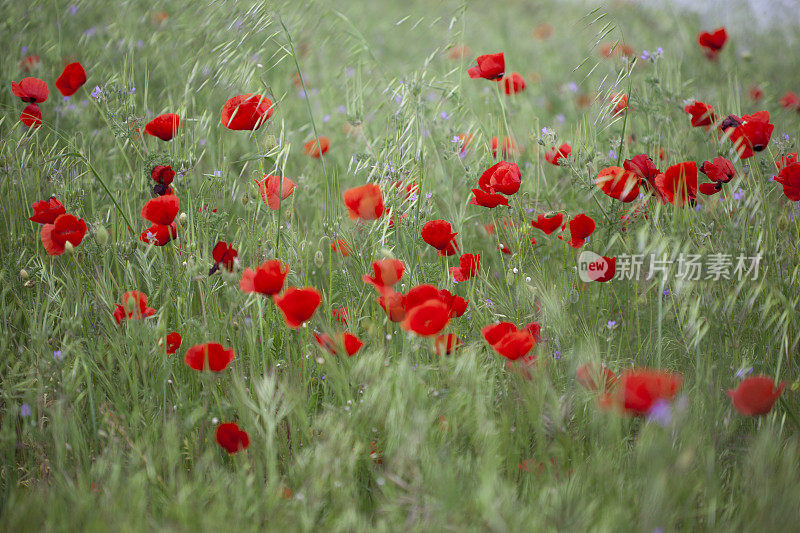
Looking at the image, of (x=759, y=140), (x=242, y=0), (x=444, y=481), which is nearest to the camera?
(x=444, y=481)

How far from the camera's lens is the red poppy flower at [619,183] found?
1.37 meters

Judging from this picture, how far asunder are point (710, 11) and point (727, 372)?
3.19 m

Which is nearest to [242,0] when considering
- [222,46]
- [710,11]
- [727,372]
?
[222,46]

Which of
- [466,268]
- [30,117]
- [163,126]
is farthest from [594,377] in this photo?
[30,117]

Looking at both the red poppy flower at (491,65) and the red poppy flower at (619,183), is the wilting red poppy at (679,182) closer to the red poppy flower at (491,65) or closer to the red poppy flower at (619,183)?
the red poppy flower at (619,183)

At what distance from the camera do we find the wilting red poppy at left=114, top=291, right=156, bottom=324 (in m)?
1.23

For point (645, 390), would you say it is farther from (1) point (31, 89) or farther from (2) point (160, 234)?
(1) point (31, 89)

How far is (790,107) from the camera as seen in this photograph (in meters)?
2.31

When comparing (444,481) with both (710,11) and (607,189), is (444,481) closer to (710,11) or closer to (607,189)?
(607,189)

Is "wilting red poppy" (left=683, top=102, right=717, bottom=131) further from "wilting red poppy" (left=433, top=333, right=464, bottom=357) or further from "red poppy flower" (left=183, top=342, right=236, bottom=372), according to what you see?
"red poppy flower" (left=183, top=342, right=236, bottom=372)

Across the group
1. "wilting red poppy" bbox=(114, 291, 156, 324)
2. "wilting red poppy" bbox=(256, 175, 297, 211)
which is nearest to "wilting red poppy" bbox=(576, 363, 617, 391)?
"wilting red poppy" bbox=(256, 175, 297, 211)

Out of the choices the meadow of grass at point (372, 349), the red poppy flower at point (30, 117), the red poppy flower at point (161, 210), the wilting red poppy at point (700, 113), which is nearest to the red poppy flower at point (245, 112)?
the meadow of grass at point (372, 349)

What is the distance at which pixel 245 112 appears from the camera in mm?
1445

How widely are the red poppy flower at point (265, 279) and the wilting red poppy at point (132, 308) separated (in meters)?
0.24
